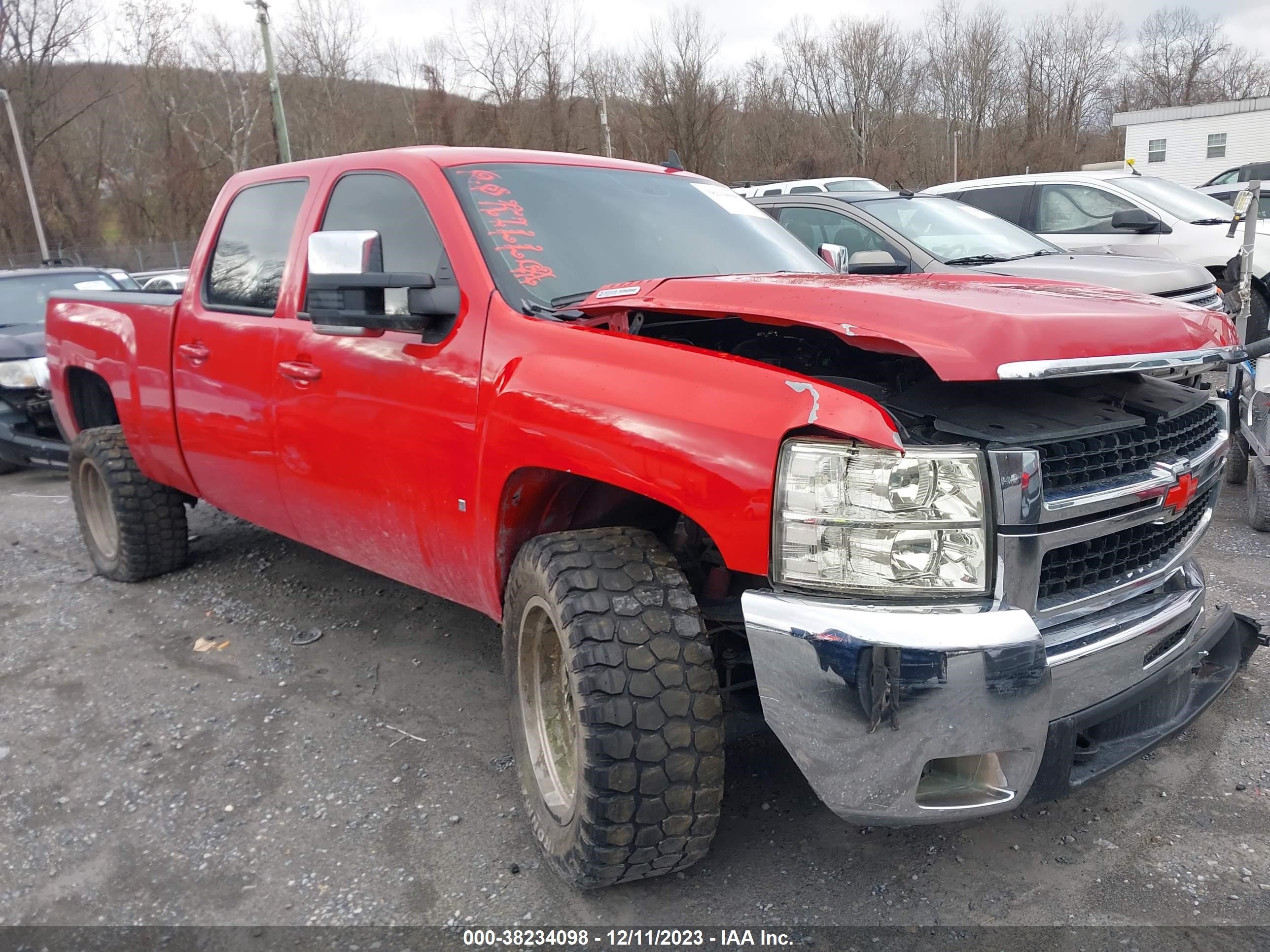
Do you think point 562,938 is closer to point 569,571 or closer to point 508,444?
point 569,571

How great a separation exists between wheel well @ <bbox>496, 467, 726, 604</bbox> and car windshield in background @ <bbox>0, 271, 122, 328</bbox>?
287 inches

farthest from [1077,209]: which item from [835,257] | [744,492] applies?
[744,492]

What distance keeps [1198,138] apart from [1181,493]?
4620 cm

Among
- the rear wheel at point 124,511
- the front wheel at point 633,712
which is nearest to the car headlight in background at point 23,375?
the rear wheel at point 124,511

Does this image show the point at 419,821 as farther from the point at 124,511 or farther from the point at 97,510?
the point at 97,510

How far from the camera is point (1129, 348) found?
7.10 ft

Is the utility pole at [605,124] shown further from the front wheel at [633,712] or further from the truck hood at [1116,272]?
the front wheel at [633,712]

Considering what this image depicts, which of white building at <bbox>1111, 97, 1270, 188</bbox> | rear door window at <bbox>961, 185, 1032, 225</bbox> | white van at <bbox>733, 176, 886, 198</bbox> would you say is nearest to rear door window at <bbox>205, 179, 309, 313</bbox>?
rear door window at <bbox>961, 185, 1032, 225</bbox>

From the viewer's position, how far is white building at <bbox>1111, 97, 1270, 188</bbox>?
38781 mm

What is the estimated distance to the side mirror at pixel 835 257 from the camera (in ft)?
13.7

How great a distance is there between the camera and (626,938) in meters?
2.36

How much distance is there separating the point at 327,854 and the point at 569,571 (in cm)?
113

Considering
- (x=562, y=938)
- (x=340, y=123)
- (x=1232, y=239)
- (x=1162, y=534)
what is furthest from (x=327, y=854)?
(x=340, y=123)

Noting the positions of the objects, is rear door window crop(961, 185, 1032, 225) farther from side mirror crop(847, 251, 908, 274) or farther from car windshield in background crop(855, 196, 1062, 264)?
side mirror crop(847, 251, 908, 274)
